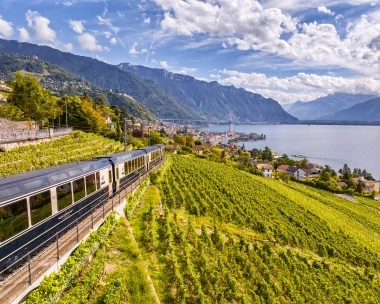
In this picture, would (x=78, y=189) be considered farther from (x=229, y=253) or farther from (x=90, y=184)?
(x=229, y=253)

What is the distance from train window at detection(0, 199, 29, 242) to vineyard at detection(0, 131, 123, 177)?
12691 millimetres

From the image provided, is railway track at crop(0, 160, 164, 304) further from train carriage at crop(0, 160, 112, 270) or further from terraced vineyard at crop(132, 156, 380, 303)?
terraced vineyard at crop(132, 156, 380, 303)

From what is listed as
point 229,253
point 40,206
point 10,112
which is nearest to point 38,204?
point 40,206

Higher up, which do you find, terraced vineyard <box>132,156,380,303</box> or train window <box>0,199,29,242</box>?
train window <box>0,199,29,242</box>

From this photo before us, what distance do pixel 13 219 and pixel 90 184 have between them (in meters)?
5.73

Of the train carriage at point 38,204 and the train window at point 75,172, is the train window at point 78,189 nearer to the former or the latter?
the train carriage at point 38,204

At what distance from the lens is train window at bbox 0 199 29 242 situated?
8250 millimetres

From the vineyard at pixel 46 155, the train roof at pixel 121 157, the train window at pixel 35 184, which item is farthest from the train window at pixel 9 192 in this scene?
the vineyard at pixel 46 155

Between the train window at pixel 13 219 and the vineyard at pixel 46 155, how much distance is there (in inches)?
500

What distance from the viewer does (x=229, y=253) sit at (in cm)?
1619

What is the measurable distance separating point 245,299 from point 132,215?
24.4 feet

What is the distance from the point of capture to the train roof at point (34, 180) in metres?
8.89

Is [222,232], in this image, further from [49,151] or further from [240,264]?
[49,151]

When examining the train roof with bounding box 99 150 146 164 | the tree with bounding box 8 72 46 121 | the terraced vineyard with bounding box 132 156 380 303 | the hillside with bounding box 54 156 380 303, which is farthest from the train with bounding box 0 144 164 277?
the tree with bounding box 8 72 46 121
